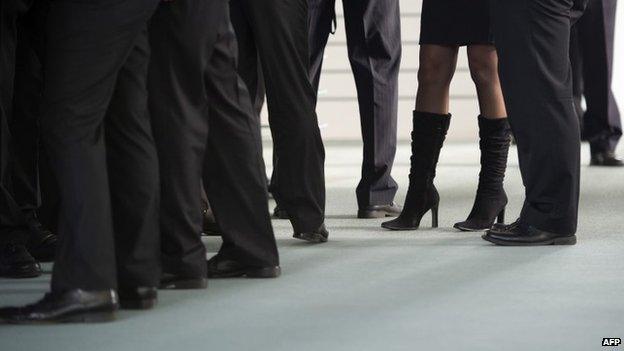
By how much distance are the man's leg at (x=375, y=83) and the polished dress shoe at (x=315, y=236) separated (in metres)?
0.71

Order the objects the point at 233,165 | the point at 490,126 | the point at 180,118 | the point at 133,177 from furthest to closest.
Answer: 1. the point at 490,126
2. the point at 233,165
3. the point at 180,118
4. the point at 133,177

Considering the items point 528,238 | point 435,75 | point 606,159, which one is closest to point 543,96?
point 528,238

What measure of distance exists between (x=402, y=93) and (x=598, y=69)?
6.12 feet

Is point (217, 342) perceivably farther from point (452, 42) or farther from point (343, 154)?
point (343, 154)

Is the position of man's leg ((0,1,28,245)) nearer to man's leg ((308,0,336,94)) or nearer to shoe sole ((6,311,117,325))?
shoe sole ((6,311,117,325))

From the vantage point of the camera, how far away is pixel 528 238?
12.6 ft

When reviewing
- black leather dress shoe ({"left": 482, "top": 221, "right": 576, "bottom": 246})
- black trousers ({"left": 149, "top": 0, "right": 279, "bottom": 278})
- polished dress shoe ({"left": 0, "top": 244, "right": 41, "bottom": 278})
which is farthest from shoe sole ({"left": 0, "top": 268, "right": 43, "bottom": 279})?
black leather dress shoe ({"left": 482, "top": 221, "right": 576, "bottom": 246})

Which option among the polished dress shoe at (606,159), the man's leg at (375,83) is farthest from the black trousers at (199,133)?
the polished dress shoe at (606,159)

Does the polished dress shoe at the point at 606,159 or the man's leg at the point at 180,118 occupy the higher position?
the man's leg at the point at 180,118

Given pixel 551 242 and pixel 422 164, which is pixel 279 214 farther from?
pixel 551 242

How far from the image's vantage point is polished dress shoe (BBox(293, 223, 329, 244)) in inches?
153

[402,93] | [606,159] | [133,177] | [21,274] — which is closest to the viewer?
[133,177]

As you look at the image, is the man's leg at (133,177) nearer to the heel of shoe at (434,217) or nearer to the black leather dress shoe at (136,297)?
the black leather dress shoe at (136,297)

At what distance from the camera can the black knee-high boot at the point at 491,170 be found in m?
4.17
